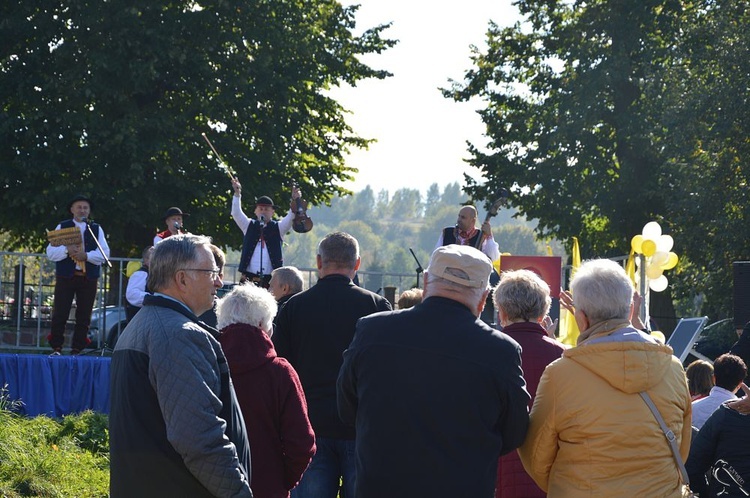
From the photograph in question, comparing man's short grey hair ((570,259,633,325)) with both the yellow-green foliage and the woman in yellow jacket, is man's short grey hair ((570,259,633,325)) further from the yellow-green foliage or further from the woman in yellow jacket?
the yellow-green foliage

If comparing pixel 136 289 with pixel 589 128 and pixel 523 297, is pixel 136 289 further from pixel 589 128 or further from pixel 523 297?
pixel 589 128

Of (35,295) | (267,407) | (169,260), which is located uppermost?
(169,260)

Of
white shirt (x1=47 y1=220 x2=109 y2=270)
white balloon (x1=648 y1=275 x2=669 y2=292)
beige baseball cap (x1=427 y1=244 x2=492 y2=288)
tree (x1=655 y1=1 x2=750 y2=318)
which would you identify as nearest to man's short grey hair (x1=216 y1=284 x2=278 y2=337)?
beige baseball cap (x1=427 y1=244 x2=492 y2=288)

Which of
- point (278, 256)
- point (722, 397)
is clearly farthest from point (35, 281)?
point (722, 397)

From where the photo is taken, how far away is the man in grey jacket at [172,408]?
3.65m

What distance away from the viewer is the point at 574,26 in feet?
85.7

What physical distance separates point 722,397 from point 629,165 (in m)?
19.7

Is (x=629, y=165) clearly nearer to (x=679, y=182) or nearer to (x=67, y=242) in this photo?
(x=679, y=182)

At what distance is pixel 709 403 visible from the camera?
6219mm

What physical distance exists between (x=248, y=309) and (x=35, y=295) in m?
10.4

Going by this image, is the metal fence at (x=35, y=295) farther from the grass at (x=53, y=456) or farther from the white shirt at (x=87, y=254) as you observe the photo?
the grass at (x=53, y=456)

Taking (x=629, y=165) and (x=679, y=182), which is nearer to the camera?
(x=679, y=182)

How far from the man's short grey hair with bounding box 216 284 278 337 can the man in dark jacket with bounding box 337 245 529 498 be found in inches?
36.6

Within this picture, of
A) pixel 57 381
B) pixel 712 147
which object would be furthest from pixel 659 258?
pixel 712 147
